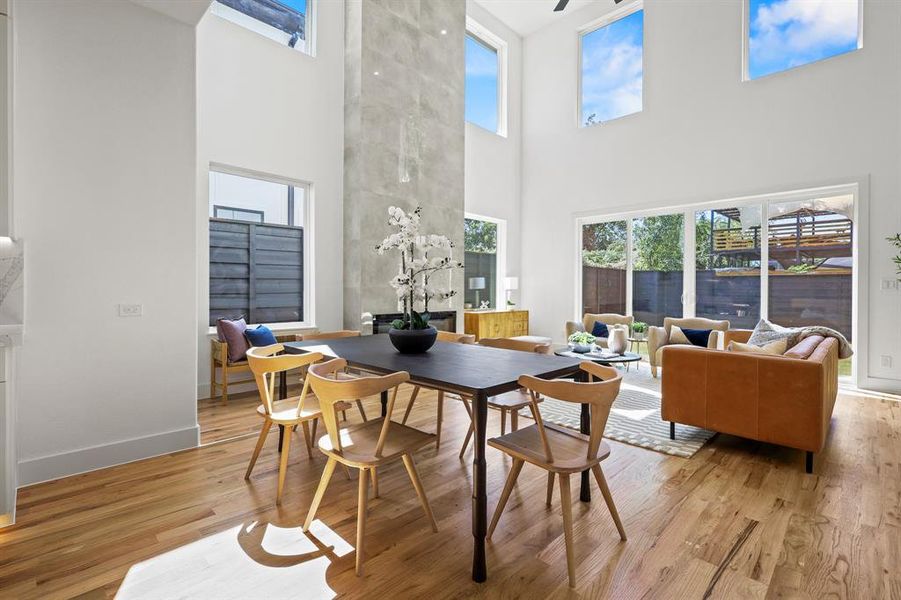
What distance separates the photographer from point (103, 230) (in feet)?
9.13

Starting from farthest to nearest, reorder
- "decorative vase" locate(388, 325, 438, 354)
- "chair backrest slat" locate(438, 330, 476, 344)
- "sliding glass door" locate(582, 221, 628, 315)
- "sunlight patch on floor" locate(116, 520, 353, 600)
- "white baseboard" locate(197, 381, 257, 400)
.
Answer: "sliding glass door" locate(582, 221, 628, 315) → "white baseboard" locate(197, 381, 257, 400) → "chair backrest slat" locate(438, 330, 476, 344) → "decorative vase" locate(388, 325, 438, 354) → "sunlight patch on floor" locate(116, 520, 353, 600)

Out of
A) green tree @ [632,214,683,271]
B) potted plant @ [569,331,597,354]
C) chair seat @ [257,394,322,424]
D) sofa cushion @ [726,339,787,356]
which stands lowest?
chair seat @ [257,394,322,424]

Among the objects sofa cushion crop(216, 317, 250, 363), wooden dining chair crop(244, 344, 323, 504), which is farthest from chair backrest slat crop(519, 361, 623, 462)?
sofa cushion crop(216, 317, 250, 363)

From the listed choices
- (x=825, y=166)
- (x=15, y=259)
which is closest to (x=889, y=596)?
(x=15, y=259)

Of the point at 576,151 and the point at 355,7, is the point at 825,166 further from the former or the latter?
the point at 355,7

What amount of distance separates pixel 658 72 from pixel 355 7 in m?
4.51

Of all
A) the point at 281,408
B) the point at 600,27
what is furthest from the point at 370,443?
the point at 600,27

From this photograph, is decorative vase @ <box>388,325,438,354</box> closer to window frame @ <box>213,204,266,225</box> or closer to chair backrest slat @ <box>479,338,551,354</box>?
chair backrest slat @ <box>479,338,551,354</box>

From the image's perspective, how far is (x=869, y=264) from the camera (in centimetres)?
503

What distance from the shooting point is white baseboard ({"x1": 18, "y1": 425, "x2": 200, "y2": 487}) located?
8.39 feet

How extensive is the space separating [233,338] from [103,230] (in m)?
1.83

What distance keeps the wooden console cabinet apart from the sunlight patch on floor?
505 centimetres

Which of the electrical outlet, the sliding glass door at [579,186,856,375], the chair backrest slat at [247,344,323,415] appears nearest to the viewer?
the chair backrest slat at [247,344,323,415]

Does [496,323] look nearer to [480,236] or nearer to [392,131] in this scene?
[480,236]
